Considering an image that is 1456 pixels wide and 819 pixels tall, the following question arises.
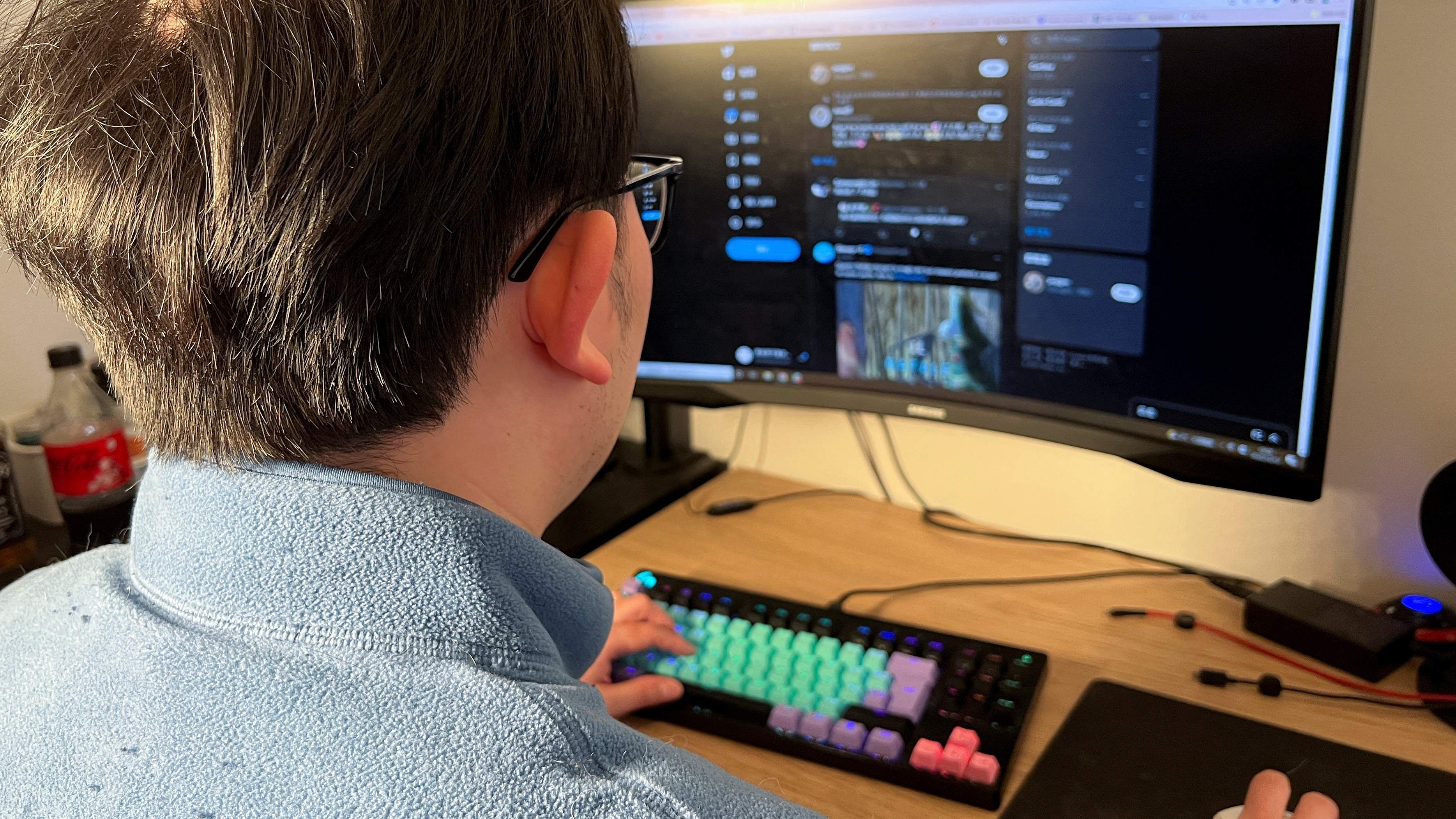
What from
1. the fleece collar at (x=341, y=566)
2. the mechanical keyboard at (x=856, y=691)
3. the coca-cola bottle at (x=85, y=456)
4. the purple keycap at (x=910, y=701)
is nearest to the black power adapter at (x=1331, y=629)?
the mechanical keyboard at (x=856, y=691)

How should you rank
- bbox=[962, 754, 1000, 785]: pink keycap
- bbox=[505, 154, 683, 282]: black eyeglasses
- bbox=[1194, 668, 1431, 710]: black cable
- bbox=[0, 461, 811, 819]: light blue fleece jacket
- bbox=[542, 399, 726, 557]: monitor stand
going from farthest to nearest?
bbox=[542, 399, 726, 557]: monitor stand
bbox=[1194, 668, 1431, 710]: black cable
bbox=[962, 754, 1000, 785]: pink keycap
bbox=[505, 154, 683, 282]: black eyeglasses
bbox=[0, 461, 811, 819]: light blue fleece jacket

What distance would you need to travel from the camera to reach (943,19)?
0.92 m

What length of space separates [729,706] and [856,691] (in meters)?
0.10

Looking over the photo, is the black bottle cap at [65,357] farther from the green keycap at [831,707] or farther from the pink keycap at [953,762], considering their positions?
the pink keycap at [953,762]

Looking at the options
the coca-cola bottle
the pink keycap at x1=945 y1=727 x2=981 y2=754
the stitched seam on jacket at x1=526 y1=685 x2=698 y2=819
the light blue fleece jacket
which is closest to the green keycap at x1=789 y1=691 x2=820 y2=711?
the pink keycap at x1=945 y1=727 x2=981 y2=754

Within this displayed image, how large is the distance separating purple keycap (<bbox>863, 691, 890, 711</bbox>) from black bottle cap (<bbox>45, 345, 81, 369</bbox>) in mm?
991

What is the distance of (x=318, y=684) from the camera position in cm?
45

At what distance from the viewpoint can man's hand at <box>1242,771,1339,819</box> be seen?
2.07ft

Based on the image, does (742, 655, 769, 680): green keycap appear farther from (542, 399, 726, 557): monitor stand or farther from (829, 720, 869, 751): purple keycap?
(542, 399, 726, 557): monitor stand

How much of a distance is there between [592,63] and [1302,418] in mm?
618

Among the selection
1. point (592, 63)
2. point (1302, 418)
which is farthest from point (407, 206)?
point (1302, 418)

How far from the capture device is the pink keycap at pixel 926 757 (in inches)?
29.8

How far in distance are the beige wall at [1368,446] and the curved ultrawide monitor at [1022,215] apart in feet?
0.54

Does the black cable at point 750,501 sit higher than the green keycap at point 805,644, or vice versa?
the black cable at point 750,501
